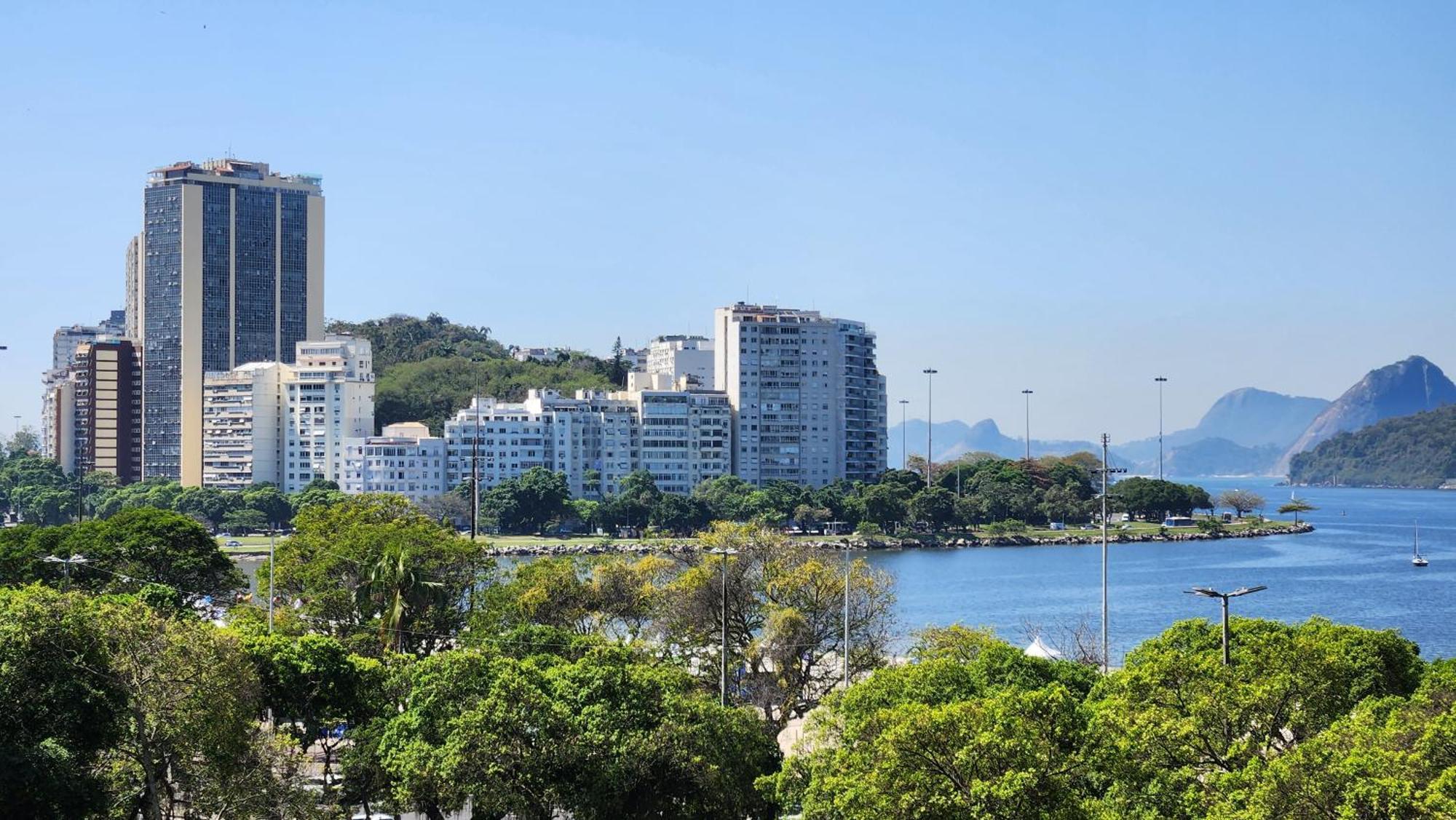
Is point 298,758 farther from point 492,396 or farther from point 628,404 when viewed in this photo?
point 492,396

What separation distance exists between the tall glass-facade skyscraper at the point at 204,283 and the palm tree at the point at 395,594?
8971 centimetres

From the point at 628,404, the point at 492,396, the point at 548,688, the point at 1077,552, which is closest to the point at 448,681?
the point at 548,688

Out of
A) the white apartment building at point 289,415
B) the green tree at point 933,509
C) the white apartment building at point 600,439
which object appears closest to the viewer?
the green tree at point 933,509

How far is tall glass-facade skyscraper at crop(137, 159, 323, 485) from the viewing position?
120 metres

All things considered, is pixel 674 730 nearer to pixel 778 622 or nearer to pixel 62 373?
pixel 778 622

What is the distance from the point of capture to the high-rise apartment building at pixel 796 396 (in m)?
115

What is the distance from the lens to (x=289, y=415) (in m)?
113

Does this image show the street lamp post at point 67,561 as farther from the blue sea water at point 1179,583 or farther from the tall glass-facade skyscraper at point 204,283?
the tall glass-facade skyscraper at point 204,283

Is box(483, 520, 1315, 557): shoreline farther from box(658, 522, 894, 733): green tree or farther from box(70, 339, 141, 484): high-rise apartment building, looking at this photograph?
box(658, 522, 894, 733): green tree

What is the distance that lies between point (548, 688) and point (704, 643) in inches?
352

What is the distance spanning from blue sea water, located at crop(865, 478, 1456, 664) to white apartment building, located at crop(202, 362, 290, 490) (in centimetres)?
4579

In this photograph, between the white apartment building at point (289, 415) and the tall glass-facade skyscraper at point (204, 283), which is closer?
the white apartment building at point (289, 415)

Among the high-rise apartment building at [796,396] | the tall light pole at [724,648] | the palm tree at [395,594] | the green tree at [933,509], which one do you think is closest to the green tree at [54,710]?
the tall light pole at [724,648]

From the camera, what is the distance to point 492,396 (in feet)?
402
